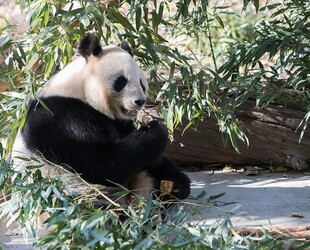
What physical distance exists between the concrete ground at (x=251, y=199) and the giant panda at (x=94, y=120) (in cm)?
50

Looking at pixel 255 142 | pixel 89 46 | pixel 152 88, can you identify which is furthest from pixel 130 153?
pixel 255 142

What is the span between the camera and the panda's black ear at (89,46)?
160 inches

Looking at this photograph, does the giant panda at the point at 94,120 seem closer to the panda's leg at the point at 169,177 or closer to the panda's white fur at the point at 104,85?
the panda's white fur at the point at 104,85

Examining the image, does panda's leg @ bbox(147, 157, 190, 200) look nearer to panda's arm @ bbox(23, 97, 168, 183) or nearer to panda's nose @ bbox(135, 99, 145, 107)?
panda's arm @ bbox(23, 97, 168, 183)

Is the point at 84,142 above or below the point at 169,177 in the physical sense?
above

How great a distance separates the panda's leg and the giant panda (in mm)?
248

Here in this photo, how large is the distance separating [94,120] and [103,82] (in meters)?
0.24

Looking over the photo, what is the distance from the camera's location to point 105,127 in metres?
4.04

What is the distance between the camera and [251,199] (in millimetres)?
4715

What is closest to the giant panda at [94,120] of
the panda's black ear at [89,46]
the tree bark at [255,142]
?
the panda's black ear at [89,46]

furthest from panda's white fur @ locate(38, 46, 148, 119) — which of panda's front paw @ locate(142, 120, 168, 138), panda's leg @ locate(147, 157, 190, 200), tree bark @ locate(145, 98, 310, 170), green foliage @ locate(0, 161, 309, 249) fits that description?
tree bark @ locate(145, 98, 310, 170)

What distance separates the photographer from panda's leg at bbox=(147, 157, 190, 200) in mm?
4340

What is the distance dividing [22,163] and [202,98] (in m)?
1.30

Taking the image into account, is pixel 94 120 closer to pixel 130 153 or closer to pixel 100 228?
pixel 130 153
